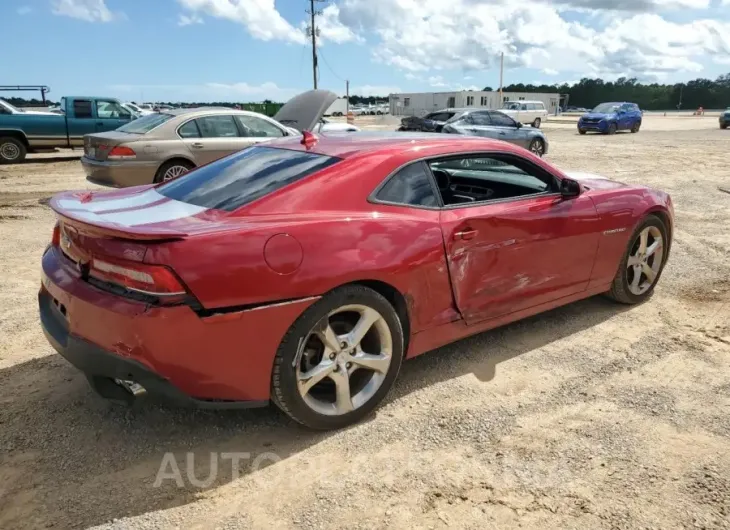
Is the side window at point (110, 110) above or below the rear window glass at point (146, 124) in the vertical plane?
above

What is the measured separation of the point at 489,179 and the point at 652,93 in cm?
11227

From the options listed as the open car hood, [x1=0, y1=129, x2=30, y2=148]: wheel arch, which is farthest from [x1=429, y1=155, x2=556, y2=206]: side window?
[x1=0, y1=129, x2=30, y2=148]: wheel arch

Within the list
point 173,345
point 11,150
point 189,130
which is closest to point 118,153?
point 189,130

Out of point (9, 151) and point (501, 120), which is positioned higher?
point (501, 120)

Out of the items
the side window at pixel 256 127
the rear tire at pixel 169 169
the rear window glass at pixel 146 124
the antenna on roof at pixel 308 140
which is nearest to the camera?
the antenna on roof at pixel 308 140

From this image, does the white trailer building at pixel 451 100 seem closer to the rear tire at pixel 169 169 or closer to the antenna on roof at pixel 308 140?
the rear tire at pixel 169 169

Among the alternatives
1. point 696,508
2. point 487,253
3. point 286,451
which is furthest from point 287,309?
point 696,508

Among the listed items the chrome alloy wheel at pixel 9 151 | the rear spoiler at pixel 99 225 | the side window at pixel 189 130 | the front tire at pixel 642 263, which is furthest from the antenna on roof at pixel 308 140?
the chrome alloy wheel at pixel 9 151

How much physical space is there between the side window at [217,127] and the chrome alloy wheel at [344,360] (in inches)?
286

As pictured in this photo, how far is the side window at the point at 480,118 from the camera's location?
716 inches

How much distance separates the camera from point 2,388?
3.26m

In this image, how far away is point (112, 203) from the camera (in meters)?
3.07

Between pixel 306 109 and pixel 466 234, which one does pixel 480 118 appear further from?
pixel 466 234

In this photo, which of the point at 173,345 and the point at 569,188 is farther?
the point at 569,188
